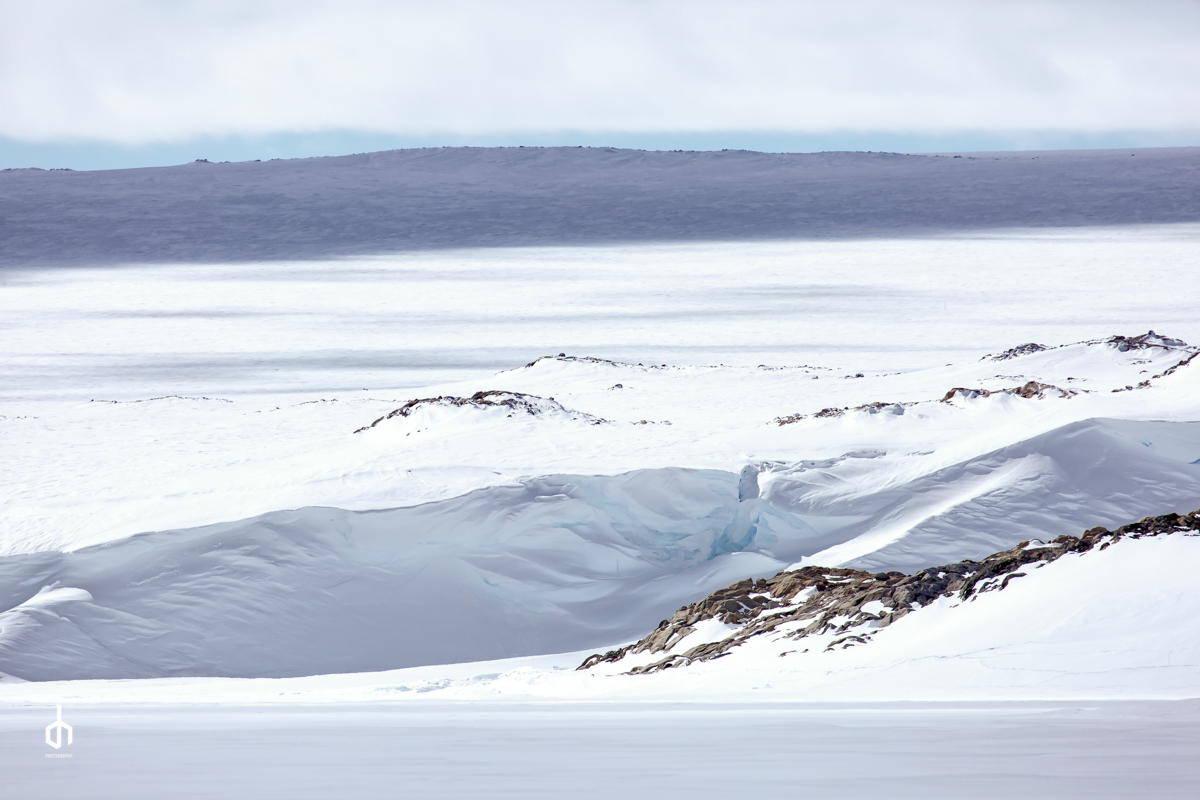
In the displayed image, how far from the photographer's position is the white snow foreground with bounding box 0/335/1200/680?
6.89 meters

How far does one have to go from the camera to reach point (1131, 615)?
→ 4.34 meters

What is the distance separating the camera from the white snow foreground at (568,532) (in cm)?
689

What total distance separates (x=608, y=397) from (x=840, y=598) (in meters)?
7.82

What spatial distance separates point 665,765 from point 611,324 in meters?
19.4

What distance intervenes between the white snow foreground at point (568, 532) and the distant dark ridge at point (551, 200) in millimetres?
22623

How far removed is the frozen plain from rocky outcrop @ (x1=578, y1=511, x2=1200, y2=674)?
18.7 inches

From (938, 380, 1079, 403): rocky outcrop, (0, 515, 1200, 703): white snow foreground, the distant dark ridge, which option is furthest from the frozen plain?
the distant dark ridge

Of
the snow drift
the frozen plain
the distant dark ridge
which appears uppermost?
the distant dark ridge

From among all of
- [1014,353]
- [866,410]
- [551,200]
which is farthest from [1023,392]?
[551,200]

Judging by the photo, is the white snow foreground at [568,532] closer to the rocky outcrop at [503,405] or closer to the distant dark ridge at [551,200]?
the rocky outcrop at [503,405]

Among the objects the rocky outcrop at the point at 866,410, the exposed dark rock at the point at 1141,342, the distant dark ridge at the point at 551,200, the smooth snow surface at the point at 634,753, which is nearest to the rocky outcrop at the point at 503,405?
the rocky outcrop at the point at 866,410

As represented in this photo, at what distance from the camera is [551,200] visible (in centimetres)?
3638

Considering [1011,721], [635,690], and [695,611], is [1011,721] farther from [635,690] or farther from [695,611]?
[695,611]

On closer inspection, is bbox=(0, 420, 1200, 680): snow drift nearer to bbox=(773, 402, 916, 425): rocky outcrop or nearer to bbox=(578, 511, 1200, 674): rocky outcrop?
bbox=(773, 402, 916, 425): rocky outcrop
